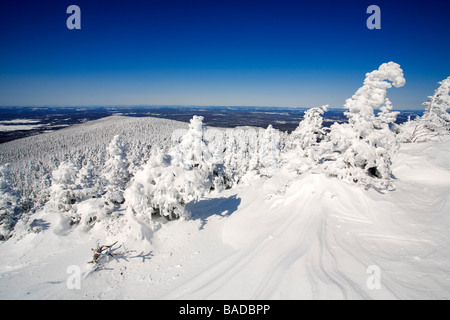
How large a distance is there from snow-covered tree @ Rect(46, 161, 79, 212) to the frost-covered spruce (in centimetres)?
2194

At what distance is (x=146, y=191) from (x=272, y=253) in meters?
7.95

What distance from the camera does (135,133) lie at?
6462 inches

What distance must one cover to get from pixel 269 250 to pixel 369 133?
938 cm

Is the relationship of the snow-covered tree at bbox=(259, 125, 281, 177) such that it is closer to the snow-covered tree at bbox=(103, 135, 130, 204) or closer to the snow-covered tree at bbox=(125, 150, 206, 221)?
the snow-covered tree at bbox=(103, 135, 130, 204)

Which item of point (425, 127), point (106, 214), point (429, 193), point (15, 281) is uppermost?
point (425, 127)

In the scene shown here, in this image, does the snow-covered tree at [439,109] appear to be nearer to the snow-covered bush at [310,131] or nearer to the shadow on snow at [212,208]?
the snow-covered bush at [310,131]

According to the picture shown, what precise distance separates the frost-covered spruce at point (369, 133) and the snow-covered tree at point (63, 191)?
21937 millimetres

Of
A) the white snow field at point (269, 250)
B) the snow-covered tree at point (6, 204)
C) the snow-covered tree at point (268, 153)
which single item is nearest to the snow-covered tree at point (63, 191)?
the white snow field at point (269, 250)

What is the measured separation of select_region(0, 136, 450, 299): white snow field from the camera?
722 centimetres

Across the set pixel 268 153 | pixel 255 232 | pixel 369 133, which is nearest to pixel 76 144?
pixel 268 153

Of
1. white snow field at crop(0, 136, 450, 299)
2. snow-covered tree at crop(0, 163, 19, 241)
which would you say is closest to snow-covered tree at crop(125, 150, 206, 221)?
white snow field at crop(0, 136, 450, 299)
